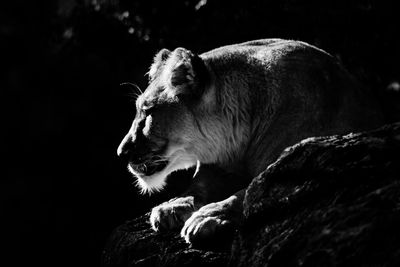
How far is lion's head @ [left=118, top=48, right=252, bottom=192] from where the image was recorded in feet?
14.2

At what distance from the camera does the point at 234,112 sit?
4.30 metres

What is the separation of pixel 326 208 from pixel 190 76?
1.76 m

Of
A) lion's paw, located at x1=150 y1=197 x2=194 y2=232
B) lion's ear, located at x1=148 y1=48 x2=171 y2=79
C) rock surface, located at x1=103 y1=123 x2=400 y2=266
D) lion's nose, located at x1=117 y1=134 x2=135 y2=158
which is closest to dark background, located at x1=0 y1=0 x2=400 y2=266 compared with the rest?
lion's ear, located at x1=148 y1=48 x2=171 y2=79

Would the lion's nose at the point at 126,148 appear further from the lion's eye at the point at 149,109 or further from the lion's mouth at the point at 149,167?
the lion's eye at the point at 149,109

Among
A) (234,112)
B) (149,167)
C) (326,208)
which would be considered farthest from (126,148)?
(326,208)

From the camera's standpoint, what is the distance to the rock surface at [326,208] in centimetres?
250

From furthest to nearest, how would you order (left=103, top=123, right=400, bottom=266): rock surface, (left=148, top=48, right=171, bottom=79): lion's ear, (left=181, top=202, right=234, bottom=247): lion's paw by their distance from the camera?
(left=148, top=48, right=171, bottom=79): lion's ear → (left=181, top=202, right=234, bottom=247): lion's paw → (left=103, top=123, right=400, bottom=266): rock surface

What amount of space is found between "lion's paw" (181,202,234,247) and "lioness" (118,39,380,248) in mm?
482

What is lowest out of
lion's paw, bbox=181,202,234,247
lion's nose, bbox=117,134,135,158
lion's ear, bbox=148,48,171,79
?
lion's paw, bbox=181,202,234,247

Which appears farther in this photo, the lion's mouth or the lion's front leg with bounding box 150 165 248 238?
the lion's mouth

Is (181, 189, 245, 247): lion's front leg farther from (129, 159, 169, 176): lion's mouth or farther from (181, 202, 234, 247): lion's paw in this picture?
(129, 159, 169, 176): lion's mouth

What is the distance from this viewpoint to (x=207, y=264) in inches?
131

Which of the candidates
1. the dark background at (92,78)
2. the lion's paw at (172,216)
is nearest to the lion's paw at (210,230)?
the lion's paw at (172,216)

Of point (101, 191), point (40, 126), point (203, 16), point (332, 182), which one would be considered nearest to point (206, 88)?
point (332, 182)
